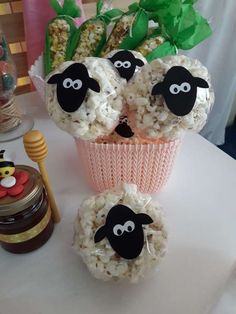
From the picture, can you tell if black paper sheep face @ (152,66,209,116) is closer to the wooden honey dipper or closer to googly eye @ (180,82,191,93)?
googly eye @ (180,82,191,93)

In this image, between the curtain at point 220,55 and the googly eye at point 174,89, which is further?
the curtain at point 220,55

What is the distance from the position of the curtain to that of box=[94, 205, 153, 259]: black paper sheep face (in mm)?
797

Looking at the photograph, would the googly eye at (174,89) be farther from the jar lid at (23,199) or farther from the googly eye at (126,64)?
the jar lid at (23,199)

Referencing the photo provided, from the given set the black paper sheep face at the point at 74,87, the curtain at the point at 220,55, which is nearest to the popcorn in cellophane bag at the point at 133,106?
the black paper sheep face at the point at 74,87

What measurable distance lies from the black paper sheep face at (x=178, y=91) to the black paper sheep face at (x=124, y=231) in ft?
0.40

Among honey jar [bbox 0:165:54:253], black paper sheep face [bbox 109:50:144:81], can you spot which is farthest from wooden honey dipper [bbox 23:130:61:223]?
black paper sheep face [bbox 109:50:144:81]

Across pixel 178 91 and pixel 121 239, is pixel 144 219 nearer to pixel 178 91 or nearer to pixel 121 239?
pixel 121 239

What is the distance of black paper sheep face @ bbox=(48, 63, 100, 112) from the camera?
34 cm

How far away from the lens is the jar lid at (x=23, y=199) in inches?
13.1

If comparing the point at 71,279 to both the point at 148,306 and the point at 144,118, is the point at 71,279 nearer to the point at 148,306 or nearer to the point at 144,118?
the point at 148,306

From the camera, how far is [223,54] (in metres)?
1.09

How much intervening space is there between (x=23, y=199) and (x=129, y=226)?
12cm

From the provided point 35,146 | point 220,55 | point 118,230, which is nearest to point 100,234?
point 118,230

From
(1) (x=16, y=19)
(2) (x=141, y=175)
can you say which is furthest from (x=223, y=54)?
(2) (x=141, y=175)
